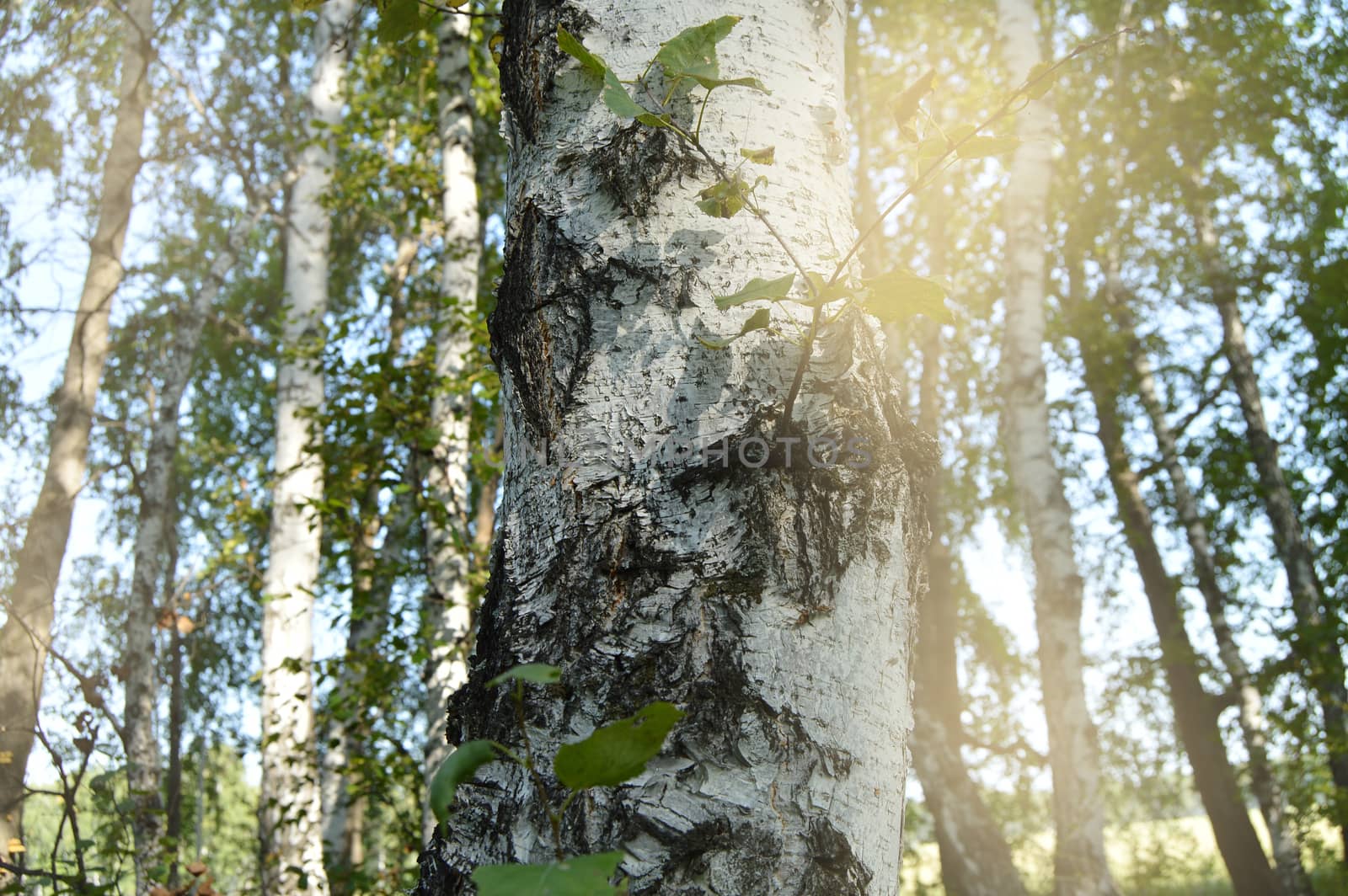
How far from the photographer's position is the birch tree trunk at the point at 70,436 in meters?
5.35

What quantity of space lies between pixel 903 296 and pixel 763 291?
14cm

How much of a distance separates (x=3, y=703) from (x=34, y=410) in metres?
4.74

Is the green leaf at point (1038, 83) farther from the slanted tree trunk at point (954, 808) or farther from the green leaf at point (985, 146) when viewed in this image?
the slanted tree trunk at point (954, 808)

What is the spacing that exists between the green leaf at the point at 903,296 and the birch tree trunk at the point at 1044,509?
429cm

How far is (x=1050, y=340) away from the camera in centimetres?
1277

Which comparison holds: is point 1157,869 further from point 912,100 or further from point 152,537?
point 912,100

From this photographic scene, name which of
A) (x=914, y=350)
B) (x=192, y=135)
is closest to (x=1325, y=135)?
(x=914, y=350)

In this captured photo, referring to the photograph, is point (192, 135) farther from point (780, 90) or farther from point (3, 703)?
point (780, 90)

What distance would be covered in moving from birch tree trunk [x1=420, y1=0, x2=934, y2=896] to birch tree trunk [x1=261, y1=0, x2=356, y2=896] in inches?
141

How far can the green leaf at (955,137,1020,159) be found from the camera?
2.86ft

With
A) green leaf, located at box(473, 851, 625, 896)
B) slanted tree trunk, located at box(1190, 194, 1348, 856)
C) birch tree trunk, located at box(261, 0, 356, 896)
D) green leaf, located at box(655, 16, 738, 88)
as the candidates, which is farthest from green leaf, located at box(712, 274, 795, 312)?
slanted tree trunk, located at box(1190, 194, 1348, 856)

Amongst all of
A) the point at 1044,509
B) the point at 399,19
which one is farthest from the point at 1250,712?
the point at 399,19

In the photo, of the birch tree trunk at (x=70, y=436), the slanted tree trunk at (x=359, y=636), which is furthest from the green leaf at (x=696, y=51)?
the birch tree trunk at (x=70, y=436)

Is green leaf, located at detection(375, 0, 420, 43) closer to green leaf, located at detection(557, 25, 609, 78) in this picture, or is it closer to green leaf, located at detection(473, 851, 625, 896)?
green leaf, located at detection(557, 25, 609, 78)
